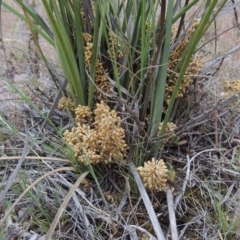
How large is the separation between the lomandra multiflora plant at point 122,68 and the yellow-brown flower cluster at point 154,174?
64 mm

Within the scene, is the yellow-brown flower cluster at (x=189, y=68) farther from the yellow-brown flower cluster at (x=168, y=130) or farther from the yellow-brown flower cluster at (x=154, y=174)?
the yellow-brown flower cluster at (x=154, y=174)

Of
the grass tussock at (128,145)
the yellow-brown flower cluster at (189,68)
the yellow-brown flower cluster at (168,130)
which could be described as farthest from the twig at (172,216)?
the yellow-brown flower cluster at (189,68)

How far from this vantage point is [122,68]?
0.91m

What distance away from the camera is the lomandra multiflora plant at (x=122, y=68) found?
833 millimetres

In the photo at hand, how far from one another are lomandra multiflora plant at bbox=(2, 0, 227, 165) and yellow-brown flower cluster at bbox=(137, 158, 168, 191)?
64mm

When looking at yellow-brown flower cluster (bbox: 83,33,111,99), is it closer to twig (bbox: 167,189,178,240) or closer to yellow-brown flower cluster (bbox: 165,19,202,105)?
yellow-brown flower cluster (bbox: 165,19,202,105)

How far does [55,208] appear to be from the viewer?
0.83 metres

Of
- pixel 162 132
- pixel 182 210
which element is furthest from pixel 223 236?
pixel 162 132

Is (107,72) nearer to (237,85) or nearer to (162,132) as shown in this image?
(162,132)

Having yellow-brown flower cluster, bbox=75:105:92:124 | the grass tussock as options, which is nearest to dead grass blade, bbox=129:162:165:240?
the grass tussock

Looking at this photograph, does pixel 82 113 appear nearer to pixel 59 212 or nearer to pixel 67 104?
pixel 67 104

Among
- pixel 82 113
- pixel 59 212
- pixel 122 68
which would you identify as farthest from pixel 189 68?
pixel 59 212

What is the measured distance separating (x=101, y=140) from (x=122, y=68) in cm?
17

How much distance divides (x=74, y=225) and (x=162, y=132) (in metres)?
0.25
